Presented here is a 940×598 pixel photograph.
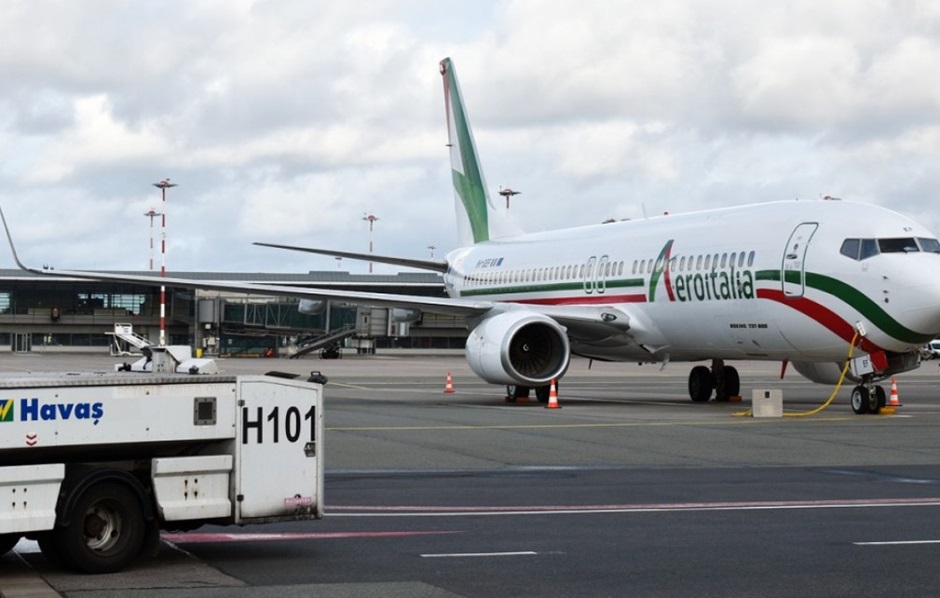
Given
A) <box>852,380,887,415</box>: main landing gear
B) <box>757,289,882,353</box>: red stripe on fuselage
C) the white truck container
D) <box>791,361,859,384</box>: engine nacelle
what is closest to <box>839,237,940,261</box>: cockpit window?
<box>757,289,882,353</box>: red stripe on fuselage

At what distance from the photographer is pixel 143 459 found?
32.5 ft

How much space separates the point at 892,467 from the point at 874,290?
25.1 ft

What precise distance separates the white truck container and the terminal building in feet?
262

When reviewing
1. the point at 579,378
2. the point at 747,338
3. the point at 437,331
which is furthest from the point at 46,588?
the point at 437,331

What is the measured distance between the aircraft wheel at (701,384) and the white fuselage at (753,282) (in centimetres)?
163

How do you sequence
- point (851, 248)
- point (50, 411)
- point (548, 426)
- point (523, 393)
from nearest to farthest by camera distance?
point (50, 411), point (548, 426), point (851, 248), point (523, 393)

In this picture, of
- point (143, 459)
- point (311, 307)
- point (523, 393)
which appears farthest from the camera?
point (311, 307)

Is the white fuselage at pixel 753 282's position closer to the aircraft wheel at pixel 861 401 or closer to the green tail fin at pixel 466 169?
the aircraft wheel at pixel 861 401

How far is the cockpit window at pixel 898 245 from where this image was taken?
2405cm

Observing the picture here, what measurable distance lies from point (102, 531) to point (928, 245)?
18.1 metres

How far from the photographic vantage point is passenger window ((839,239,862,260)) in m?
24.3

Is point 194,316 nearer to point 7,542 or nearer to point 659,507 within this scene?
point 659,507

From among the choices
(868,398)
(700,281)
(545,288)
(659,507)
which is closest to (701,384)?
(545,288)

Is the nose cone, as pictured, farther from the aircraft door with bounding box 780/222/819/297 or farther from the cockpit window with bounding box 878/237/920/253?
the aircraft door with bounding box 780/222/819/297
